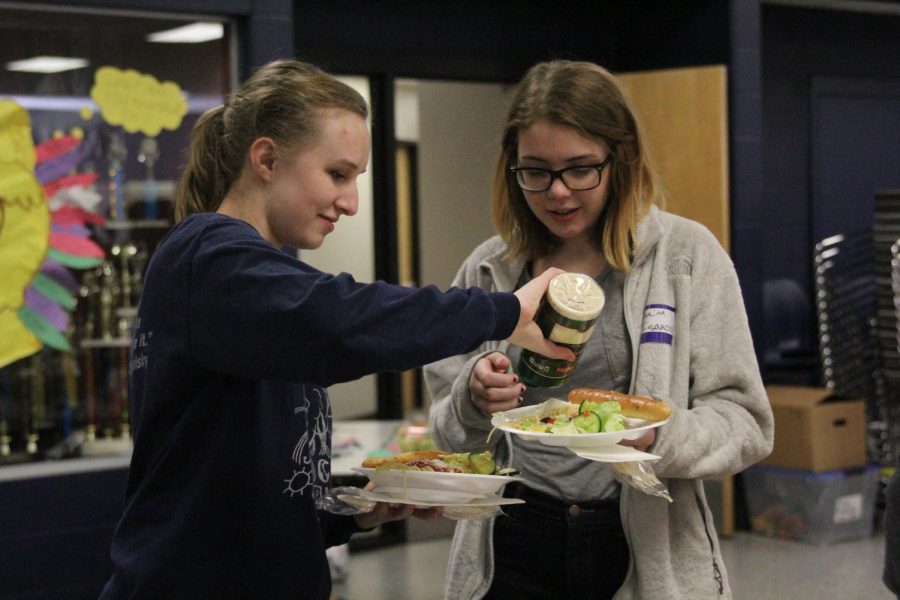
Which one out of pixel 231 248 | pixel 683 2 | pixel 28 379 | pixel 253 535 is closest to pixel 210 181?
pixel 231 248

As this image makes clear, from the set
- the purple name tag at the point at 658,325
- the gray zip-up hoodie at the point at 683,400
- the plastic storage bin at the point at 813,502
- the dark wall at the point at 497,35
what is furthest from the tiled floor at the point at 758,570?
the purple name tag at the point at 658,325

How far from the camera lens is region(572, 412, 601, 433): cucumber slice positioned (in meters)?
1.77

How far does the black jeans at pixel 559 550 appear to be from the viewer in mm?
1973

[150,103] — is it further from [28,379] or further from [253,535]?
[253,535]

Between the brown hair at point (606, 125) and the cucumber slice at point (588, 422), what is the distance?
1.10 feet

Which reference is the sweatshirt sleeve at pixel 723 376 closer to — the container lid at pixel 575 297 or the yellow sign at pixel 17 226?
the container lid at pixel 575 297

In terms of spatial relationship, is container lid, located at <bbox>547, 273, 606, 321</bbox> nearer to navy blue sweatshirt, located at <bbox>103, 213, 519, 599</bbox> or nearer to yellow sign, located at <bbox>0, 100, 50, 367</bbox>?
navy blue sweatshirt, located at <bbox>103, 213, 519, 599</bbox>

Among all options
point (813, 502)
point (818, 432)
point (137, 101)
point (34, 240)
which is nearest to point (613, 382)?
point (34, 240)

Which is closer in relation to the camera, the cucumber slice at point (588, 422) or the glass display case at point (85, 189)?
the cucumber slice at point (588, 422)

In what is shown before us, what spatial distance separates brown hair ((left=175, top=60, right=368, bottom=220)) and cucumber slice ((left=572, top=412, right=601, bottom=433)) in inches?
21.3

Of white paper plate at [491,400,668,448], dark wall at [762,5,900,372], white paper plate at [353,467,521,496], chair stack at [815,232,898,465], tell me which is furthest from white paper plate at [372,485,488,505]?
dark wall at [762,5,900,372]

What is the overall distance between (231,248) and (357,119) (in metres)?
0.31

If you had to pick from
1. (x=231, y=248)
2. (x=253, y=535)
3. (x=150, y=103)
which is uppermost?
(x=150, y=103)

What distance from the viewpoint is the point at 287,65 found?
1.70 m
